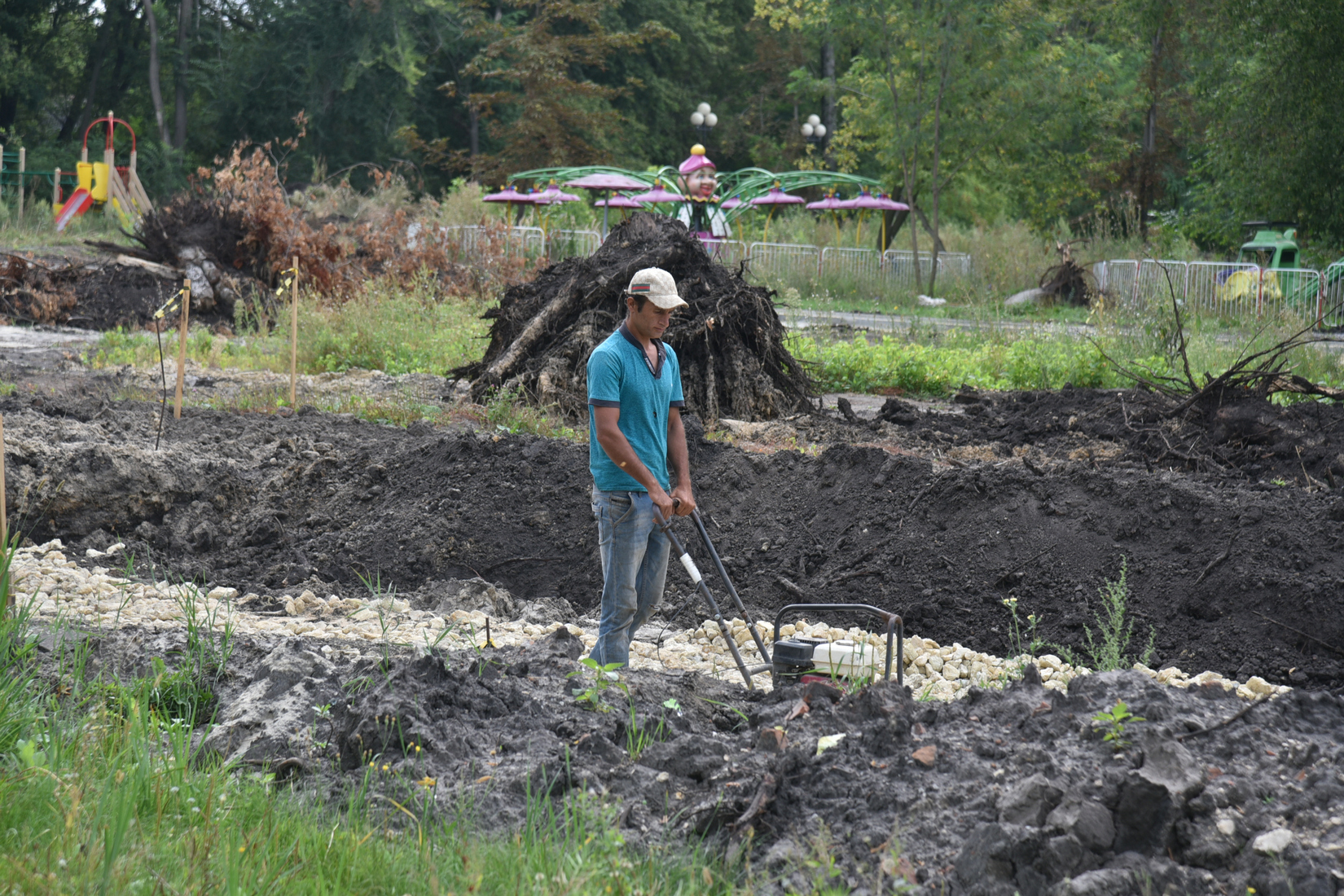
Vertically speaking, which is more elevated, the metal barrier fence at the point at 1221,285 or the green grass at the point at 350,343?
the metal barrier fence at the point at 1221,285

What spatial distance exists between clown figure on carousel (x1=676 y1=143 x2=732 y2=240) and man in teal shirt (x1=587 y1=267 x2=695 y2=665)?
67.4 ft

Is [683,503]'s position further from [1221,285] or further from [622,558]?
[1221,285]

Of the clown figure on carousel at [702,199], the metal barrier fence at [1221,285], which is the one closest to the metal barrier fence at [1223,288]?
the metal barrier fence at [1221,285]

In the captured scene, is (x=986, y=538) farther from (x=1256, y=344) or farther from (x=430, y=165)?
(x=430, y=165)

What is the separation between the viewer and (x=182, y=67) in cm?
4184

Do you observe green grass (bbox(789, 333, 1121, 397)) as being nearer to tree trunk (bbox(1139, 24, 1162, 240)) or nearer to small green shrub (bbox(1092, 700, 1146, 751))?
small green shrub (bbox(1092, 700, 1146, 751))

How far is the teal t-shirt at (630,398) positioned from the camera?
14.4 feet

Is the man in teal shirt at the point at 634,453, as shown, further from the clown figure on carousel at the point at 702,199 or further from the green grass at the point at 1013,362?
the clown figure on carousel at the point at 702,199

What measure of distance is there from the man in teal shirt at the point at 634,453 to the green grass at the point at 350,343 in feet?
26.9

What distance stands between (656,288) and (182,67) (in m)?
44.0

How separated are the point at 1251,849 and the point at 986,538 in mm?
3697

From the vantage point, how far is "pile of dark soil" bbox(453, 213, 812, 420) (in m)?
9.99

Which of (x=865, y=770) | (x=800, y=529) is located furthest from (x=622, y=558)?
→ (x=800, y=529)

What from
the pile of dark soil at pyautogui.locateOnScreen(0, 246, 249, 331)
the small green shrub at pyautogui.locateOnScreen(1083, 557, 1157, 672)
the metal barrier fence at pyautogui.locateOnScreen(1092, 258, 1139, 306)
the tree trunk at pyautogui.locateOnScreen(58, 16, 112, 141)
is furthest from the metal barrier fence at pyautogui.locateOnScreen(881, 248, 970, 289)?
the tree trunk at pyautogui.locateOnScreen(58, 16, 112, 141)
